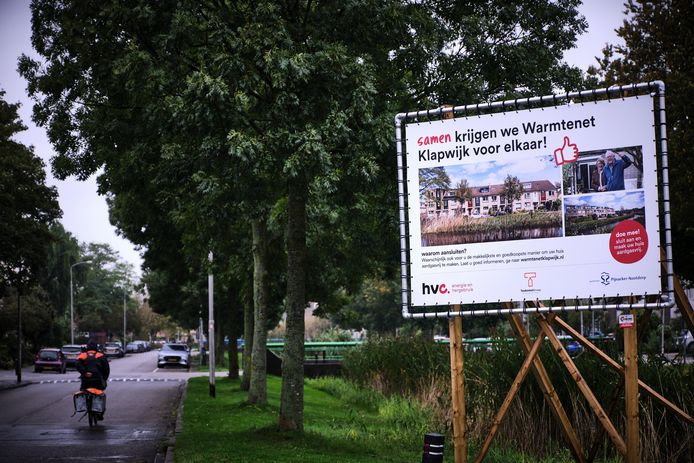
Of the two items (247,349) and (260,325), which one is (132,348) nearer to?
(247,349)

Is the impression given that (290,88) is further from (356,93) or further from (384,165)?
(384,165)

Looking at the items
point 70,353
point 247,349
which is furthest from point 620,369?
point 70,353

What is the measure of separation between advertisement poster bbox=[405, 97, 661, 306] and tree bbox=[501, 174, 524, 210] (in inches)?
0.4

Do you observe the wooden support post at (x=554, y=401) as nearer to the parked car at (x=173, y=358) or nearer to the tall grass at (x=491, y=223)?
the tall grass at (x=491, y=223)

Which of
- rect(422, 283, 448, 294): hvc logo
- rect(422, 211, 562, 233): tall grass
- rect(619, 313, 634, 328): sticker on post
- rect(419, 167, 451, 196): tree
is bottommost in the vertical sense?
rect(619, 313, 634, 328): sticker on post

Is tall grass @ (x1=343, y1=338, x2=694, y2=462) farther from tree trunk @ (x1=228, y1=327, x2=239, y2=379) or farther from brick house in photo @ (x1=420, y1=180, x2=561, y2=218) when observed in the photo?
tree trunk @ (x1=228, y1=327, x2=239, y2=379)

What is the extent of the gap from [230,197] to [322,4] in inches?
141

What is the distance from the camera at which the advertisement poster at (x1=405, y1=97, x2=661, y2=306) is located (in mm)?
10336

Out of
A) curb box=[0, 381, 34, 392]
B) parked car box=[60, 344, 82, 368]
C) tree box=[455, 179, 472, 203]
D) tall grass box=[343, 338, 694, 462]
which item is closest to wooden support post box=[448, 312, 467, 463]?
A: tree box=[455, 179, 472, 203]

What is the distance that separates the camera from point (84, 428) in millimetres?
20016

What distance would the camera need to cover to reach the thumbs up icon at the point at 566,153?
1052cm

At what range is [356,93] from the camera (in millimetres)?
13953

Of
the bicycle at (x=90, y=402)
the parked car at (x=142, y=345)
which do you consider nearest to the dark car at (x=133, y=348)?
the parked car at (x=142, y=345)

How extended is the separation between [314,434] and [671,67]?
15.6 m
